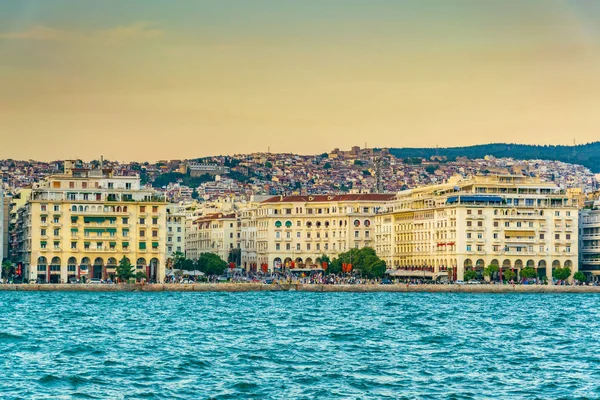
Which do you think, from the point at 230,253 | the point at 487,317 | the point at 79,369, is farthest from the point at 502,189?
the point at 79,369

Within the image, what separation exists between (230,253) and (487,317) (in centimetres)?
9558

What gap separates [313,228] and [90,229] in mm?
36369

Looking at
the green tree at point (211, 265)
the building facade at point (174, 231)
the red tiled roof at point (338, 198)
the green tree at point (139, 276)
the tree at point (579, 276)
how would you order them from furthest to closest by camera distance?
the red tiled roof at point (338, 198), the building facade at point (174, 231), the green tree at point (211, 265), the tree at point (579, 276), the green tree at point (139, 276)

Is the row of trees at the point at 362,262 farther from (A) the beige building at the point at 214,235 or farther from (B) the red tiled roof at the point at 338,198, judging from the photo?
(A) the beige building at the point at 214,235

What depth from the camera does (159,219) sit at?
123500 millimetres

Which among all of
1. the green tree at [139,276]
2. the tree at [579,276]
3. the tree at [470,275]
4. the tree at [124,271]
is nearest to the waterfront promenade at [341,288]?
the green tree at [139,276]

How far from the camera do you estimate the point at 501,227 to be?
421ft

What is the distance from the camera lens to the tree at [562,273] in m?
125

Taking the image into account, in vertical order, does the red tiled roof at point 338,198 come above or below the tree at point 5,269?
above

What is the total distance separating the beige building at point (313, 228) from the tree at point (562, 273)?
92.6ft

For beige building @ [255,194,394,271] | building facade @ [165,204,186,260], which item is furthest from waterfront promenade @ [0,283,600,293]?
building facade @ [165,204,186,260]

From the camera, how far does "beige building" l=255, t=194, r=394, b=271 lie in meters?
150

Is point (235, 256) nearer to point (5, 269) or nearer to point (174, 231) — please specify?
point (174, 231)

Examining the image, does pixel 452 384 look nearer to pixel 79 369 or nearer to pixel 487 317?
pixel 79 369
